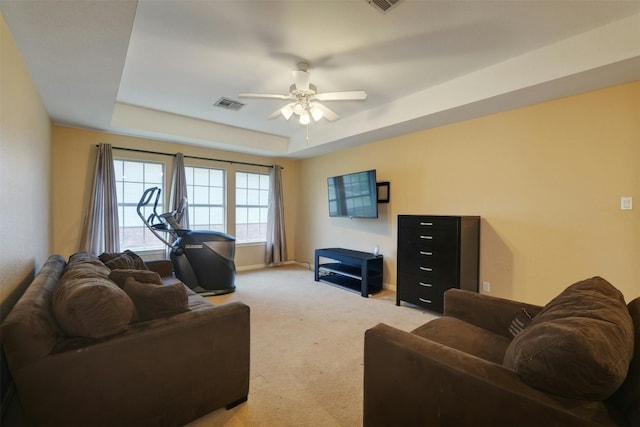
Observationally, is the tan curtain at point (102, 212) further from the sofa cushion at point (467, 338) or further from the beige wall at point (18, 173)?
the sofa cushion at point (467, 338)

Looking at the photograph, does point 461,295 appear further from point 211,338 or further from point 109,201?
point 109,201

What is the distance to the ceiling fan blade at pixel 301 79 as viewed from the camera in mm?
2686

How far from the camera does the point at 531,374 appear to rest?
3.28 feet

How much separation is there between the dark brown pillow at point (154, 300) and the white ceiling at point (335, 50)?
1.64 m

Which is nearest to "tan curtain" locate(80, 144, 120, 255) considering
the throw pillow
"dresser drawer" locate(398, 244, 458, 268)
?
"dresser drawer" locate(398, 244, 458, 268)

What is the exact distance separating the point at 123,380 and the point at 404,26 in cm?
289

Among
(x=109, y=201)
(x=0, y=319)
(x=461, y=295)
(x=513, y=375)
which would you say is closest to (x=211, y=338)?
(x=0, y=319)

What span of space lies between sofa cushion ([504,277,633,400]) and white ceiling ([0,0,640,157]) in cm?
208

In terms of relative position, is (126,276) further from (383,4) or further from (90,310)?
(383,4)

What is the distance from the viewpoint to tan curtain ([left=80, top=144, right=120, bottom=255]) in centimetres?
409

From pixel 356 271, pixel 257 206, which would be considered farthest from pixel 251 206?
pixel 356 271

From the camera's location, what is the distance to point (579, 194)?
281 cm

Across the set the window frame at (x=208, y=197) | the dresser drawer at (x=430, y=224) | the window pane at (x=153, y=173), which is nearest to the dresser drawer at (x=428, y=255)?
the dresser drawer at (x=430, y=224)

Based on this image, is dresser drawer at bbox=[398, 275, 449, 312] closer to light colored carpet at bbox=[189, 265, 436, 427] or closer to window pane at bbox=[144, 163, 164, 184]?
light colored carpet at bbox=[189, 265, 436, 427]
